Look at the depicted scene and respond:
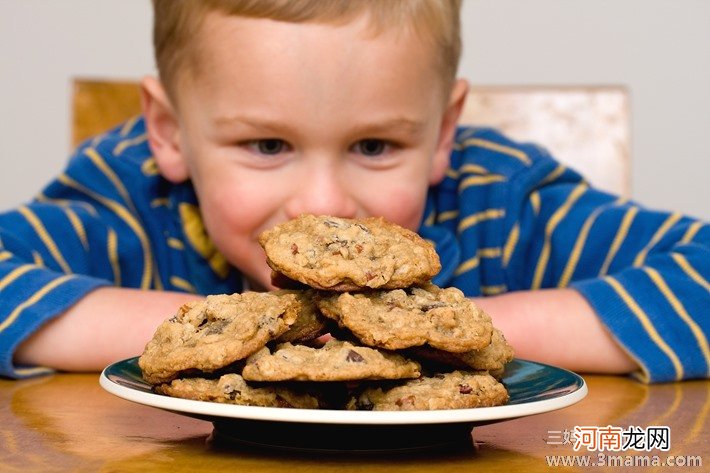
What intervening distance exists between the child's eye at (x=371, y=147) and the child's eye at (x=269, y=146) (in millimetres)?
107

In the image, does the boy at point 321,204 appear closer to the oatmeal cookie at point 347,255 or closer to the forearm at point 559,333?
the forearm at point 559,333

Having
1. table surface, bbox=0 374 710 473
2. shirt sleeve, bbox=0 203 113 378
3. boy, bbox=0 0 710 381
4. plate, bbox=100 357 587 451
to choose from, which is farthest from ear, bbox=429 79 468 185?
plate, bbox=100 357 587 451

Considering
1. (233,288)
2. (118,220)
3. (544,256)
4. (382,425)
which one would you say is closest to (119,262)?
(118,220)

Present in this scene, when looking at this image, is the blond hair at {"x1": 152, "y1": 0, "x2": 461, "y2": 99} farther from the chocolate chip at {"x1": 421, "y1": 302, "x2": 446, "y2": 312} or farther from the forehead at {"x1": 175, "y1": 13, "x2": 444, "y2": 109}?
the chocolate chip at {"x1": 421, "y1": 302, "x2": 446, "y2": 312}

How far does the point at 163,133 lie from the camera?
171 centimetres

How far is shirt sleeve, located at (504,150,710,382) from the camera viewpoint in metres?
1.25

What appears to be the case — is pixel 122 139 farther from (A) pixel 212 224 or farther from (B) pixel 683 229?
(B) pixel 683 229

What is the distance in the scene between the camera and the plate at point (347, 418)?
0.66 meters

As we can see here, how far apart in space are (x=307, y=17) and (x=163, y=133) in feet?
1.49

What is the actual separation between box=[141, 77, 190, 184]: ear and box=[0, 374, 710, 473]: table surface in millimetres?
707

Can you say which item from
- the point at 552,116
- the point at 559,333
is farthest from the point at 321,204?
the point at 552,116

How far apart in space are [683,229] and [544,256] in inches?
11.4

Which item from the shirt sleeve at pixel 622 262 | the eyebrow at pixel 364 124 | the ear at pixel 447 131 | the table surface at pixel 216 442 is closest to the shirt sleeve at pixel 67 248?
the table surface at pixel 216 442

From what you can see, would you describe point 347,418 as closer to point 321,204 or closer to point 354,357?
point 354,357
